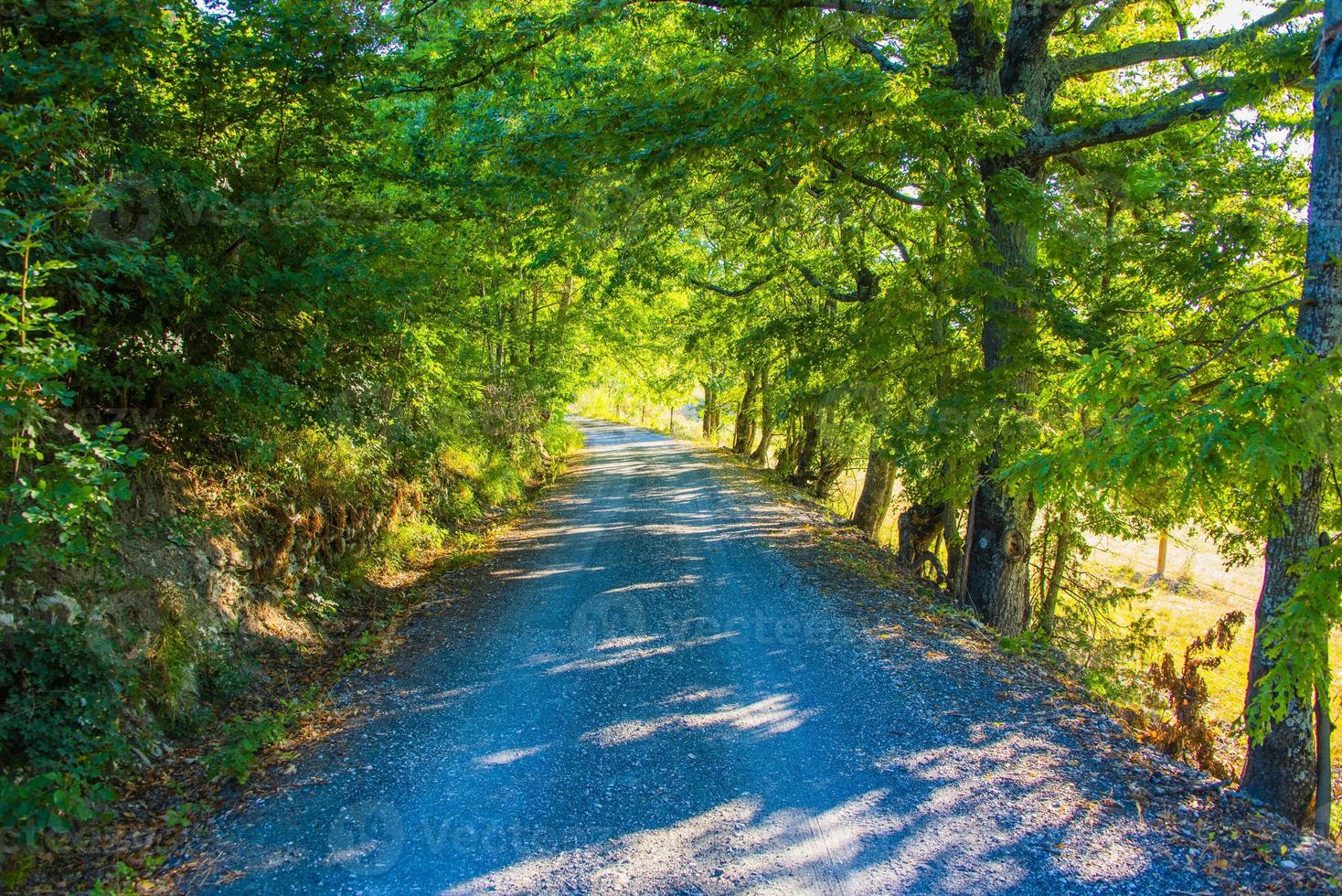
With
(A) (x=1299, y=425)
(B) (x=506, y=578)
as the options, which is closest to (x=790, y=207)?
(B) (x=506, y=578)

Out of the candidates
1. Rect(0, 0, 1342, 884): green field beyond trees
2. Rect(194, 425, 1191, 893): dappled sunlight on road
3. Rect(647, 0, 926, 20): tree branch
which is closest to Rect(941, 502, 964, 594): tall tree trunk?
Rect(0, 0, 1342, 884): green field beyond trees

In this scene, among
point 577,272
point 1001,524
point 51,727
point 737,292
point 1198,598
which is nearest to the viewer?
point 51,727

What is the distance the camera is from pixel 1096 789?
4.25 m

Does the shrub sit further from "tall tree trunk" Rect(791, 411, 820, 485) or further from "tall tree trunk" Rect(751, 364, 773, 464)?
"tall tree trunk" Rect(791, 411, 820, 485)

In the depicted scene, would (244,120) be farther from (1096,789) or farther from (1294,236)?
(1294,236)

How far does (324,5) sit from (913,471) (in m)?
6.87

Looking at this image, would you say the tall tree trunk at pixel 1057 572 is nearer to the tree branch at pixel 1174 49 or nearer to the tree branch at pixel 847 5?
the tree branch at pixel 1174 49

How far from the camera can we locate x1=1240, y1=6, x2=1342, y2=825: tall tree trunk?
4004mm

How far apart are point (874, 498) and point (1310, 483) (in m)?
9.53

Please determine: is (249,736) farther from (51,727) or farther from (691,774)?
(691,774)

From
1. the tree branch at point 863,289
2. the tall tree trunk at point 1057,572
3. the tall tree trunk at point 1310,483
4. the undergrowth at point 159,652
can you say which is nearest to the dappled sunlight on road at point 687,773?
the undergrowth at point 159,652

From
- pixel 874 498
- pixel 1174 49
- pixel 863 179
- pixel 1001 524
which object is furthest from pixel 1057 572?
pixel 1174 49

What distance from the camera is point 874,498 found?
13836 millimetres

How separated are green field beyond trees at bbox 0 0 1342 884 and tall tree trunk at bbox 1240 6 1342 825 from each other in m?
0.02
